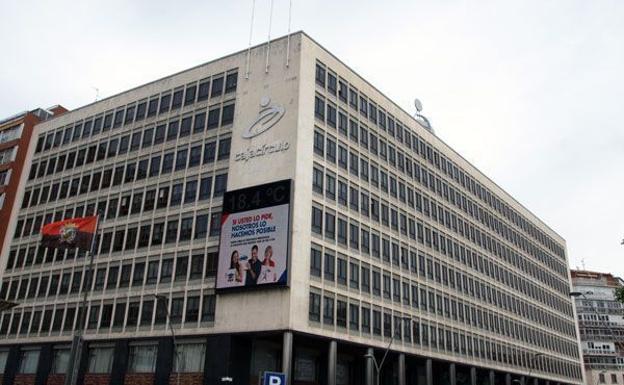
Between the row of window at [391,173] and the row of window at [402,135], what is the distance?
172 centimetres

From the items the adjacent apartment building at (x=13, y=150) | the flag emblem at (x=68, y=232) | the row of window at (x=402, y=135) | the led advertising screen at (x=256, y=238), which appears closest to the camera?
the flag emblem at (x=68, y=232)

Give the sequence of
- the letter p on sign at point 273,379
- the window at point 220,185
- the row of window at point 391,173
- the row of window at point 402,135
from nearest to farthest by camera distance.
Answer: the letter p on sign at point 273,379, the window at point 220,185, the row of window at point 391,173, the row of window at point 402,135

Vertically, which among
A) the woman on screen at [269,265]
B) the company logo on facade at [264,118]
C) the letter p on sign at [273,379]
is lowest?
the letter p on sign at [273,379]

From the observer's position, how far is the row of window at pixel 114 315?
52125 millimetres

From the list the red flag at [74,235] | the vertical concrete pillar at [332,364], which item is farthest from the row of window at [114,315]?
the vertical concrete pillar at [332,364]

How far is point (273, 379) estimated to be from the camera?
41.4 metres

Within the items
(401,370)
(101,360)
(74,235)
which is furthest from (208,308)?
(401,370)

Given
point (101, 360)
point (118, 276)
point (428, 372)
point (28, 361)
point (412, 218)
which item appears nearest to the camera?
point (101, 360)

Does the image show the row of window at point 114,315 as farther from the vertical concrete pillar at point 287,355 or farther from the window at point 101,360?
the vertical concrete pillar at point 287,355

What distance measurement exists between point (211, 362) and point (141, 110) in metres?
30.0

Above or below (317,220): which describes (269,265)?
below

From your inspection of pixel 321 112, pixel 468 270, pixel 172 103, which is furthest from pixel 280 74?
pixel 468 270

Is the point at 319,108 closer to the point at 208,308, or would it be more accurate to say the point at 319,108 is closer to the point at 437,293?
the point at 208,308

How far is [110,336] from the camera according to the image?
184ft
